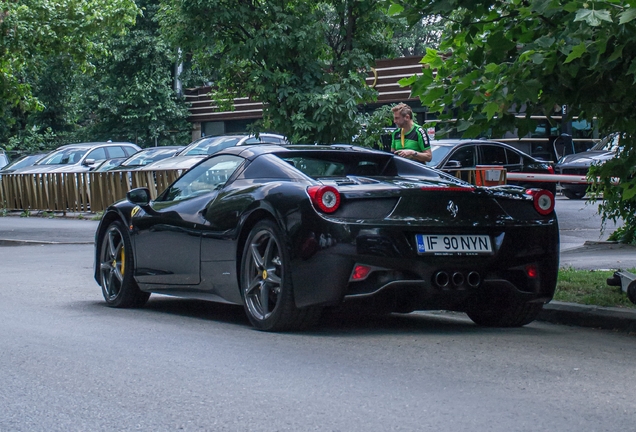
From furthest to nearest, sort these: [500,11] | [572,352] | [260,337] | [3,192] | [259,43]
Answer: [3,192], [259,43], [500,11], [260,337], [572,352]

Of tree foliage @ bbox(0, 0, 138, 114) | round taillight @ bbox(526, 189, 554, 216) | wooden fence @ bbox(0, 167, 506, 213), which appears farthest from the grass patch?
tree foliage @ bbox(0, 0, 138, 114)

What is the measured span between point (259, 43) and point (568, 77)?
6.54 meters

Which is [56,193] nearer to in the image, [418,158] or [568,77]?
[418,158]

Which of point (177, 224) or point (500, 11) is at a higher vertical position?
point (500, 11)

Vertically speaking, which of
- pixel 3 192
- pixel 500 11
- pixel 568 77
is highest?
pixel 500 11

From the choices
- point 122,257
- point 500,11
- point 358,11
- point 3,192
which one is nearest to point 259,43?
point 358,11

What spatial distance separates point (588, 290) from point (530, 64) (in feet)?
8.73

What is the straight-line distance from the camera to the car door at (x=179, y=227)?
27.7ft

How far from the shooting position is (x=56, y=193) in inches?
1089

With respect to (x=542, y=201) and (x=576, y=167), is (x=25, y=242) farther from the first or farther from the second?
(x=576, y=167)

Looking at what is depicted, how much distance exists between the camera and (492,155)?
21797 mm

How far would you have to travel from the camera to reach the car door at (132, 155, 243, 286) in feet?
27.7

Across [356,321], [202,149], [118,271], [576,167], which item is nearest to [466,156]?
[576,167]

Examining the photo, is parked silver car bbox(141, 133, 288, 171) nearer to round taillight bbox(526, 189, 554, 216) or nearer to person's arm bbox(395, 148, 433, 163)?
person's arm bbox(395, 148, 433, 163)
